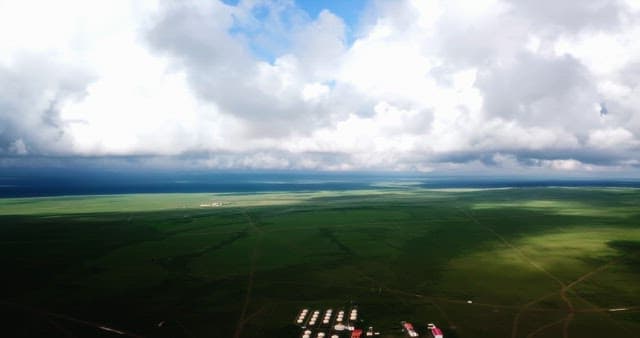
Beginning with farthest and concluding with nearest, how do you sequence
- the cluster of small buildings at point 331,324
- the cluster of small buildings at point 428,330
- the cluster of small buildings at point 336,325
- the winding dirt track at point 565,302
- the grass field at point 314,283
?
the grass field at point 314,283 → the winding dirt track at point 565,302 → the cluster of small buildings at point 331,324 → the cluster of small buildings at point 336,325 → the cluster of small buildings at point 428,330

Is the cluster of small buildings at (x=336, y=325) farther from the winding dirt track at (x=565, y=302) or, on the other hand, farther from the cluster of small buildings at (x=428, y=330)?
the winding dirt track at (x=565, y=302)

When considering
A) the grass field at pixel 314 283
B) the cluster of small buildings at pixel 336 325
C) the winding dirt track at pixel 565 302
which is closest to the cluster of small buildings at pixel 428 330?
the cluster of small buildings at pixel 336 325

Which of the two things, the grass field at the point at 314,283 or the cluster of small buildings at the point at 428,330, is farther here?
the grass field at the point at 314,283

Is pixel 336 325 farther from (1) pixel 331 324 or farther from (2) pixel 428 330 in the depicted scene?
(2) pixel 428 330

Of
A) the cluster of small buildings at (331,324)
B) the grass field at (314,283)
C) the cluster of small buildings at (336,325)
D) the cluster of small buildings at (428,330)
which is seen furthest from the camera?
the grass field at (314,283)

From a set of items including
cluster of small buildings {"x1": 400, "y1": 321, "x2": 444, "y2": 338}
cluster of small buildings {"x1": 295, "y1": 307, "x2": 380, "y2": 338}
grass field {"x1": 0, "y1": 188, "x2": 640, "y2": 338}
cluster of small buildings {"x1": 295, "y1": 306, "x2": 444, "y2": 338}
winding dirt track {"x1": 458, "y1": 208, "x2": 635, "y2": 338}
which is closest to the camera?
cluster of small buildings {"x1": 400, "y1": 321, "x2": 444, "y2": 338}

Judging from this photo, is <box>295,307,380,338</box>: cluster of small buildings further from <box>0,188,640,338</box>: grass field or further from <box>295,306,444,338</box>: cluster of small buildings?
<box>0,188,640,338</box>: grass field

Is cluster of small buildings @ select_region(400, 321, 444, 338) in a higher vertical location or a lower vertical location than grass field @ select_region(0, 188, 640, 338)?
lower

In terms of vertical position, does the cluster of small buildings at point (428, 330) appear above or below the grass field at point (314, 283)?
below

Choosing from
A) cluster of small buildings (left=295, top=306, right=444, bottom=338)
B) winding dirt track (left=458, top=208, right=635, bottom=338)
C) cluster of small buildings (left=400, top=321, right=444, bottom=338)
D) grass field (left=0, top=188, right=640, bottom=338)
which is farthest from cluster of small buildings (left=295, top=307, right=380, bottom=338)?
winding dirt track (left=458, top=208, right=635, bottom=338)

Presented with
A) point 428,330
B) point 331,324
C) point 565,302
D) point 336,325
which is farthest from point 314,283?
point 565,302

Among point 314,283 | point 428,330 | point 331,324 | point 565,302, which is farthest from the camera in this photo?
point 314,283
